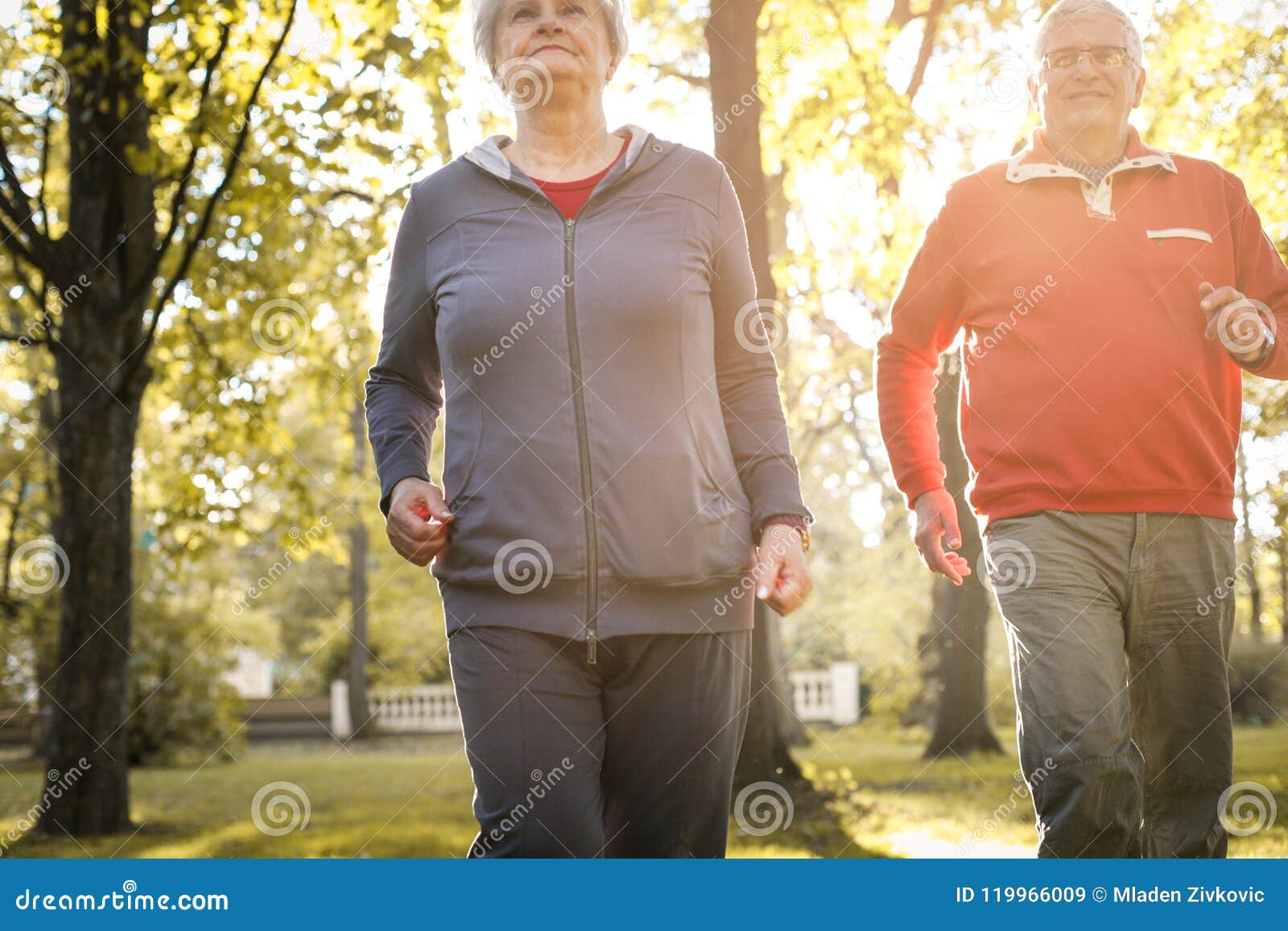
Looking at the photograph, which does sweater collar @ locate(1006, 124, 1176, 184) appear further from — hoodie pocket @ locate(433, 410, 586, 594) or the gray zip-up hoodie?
hoodie pocket @ locate(433, 410, 586, 594)

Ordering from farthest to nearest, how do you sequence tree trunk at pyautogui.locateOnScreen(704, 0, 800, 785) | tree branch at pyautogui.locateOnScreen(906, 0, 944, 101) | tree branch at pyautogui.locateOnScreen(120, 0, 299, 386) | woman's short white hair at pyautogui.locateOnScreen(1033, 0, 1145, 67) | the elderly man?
1. tree branch at pyautogui.locateOnScreen(906, 0, 944, 101)
2. tree branch at pyautogui.locateOnScreen(120, 0, 299, 386)
3. tree trunk at pyautogui.locateOnScreen(704, 0, 800, 785)
4. woman's short white hair at pyautogui.locateOnScreen(1033, 0, 1145, 67)
5. the elderly man

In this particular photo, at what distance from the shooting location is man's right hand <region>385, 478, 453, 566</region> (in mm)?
2424

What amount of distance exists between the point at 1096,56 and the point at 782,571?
1702 mm

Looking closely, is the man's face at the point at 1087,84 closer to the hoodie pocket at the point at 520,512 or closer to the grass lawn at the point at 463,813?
the hoodie pocket at the point at 520,512

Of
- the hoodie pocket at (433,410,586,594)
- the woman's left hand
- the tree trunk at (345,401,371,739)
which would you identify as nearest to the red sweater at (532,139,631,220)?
the hoodie pocket at (433,410,586,594)

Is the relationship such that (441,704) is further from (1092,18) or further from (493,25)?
(493,25)

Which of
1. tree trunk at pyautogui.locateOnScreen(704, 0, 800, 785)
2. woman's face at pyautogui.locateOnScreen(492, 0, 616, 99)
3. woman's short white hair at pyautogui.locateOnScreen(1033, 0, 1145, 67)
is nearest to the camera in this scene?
woman's face at pyautogui.locateOnScreen(492, 0, 616, 99)

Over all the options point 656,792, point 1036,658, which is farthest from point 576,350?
point 1036,658

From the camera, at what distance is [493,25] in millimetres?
2650

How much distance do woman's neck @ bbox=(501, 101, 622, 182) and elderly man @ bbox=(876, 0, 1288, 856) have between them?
1144 millimetres

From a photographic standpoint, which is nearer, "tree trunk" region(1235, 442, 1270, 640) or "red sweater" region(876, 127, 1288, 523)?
"red sweater" region(876, 127, 1288, 523)

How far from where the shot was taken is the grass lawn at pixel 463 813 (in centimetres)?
712

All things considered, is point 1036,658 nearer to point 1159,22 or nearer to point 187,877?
point 187,877

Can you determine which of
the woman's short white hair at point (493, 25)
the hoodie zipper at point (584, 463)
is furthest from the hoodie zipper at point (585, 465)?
the woman's short white hair at point (493, 25)
